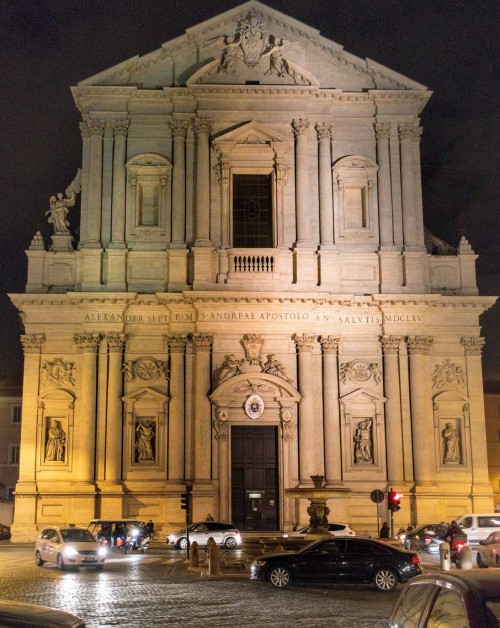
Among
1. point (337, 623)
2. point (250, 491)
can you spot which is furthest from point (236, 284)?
point (337, 623)

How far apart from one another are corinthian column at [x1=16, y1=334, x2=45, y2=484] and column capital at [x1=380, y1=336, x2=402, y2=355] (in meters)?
13.9

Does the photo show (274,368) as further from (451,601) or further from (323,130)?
(451,601)

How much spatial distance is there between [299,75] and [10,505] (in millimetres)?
25546

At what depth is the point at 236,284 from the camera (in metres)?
36.3

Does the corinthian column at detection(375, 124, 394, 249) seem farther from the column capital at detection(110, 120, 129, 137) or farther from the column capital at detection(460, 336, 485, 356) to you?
the column capital at detection(110, 120, 129, 137)

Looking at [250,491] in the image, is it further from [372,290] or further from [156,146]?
[156,146]

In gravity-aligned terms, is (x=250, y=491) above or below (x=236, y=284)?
below

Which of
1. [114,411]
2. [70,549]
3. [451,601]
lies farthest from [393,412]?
[451,601]

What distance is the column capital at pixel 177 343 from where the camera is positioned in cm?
3609

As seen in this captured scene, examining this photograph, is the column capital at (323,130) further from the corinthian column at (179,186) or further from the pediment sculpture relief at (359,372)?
the pediment sculpture relief at (359,372)

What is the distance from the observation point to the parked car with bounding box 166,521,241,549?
31.0m

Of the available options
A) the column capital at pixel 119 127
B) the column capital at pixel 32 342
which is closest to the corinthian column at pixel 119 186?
the column capital at pixel 119 127

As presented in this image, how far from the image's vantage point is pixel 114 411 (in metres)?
35.6

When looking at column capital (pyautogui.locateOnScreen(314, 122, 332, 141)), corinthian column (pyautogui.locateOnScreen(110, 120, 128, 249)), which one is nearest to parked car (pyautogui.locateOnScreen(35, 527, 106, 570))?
corinthian column (pyautogui.locateOnScreen(110, 120, 128, 249))
